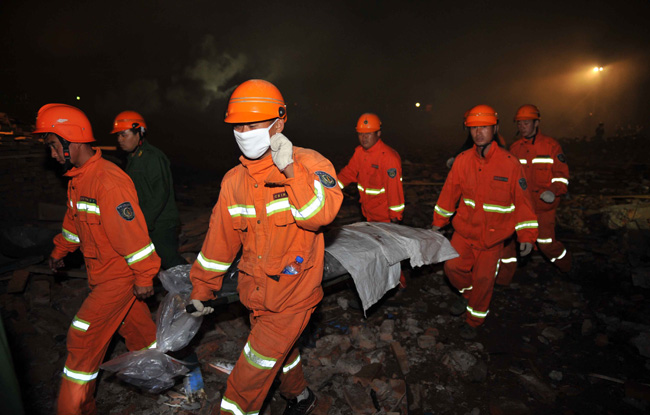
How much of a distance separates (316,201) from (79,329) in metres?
1.96

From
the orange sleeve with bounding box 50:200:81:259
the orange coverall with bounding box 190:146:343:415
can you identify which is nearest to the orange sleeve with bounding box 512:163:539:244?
the orange coverall with bounding box 190:146:343:415

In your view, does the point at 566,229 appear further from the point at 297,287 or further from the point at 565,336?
the point at 297,287

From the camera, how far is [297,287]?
2.04 m

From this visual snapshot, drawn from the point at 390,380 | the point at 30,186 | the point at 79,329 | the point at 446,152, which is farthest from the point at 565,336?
the point at 446,152

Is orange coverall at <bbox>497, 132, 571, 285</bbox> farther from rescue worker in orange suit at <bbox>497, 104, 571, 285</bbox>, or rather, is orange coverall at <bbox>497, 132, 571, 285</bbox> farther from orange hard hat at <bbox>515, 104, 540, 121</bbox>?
orange hard hat at <bbox>515, 104, 540, 121</bbox>

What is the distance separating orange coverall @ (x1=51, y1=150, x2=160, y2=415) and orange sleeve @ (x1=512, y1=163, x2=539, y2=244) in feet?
11.2

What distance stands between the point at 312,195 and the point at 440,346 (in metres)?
2.69

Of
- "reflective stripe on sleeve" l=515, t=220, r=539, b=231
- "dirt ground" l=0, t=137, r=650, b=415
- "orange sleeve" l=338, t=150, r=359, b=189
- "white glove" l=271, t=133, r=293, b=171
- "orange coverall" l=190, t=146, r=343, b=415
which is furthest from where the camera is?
"orange sleeve" l=338, t=150, r=359, b=189

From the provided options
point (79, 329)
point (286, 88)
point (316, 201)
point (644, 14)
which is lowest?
point (79, 329)

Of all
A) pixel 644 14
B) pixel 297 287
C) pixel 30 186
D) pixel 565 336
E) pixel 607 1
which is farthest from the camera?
pixel 607 1

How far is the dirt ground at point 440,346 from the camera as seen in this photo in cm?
279

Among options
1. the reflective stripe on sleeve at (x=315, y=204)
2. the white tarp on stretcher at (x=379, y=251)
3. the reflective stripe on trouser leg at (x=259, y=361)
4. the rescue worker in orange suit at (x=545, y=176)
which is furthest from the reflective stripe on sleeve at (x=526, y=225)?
the reflective stripe on sleeve at (x=315, y=204)

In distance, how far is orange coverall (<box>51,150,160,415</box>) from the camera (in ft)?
7.54

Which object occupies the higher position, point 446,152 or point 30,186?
point 30,186
